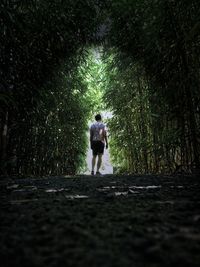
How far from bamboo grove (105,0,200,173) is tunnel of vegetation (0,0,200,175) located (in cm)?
2

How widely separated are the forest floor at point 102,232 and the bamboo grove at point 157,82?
5.94ft

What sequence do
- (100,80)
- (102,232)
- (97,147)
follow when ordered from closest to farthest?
(102,232) → (97,147) → (100,80)

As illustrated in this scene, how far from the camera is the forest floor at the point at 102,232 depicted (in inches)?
39.6

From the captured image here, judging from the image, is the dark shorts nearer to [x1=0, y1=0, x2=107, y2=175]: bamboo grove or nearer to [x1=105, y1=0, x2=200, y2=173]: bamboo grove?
[x1=105, y1=0, x2=200, y2=173]: bamboo grove

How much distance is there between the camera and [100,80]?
335 inches

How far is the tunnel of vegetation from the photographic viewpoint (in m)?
4.72

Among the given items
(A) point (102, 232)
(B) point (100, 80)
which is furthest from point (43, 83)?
(A) point (102, 232)

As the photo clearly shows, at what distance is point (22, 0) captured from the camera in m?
4.38

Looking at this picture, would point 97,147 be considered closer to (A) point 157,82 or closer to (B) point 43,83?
(B) point 43,83

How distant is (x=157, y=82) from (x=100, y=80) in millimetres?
2993

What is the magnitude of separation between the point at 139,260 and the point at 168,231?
1.16 feet

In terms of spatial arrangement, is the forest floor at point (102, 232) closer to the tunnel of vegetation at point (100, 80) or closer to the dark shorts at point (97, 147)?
the tunnel of vegetation at point (100, 80)

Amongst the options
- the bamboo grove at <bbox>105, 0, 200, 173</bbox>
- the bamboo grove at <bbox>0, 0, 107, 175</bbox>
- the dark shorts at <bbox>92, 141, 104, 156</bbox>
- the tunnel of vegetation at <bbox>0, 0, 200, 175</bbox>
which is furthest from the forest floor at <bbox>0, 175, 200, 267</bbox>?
the dark shorts at <bbox>92, 141, 104, 156</bbox>

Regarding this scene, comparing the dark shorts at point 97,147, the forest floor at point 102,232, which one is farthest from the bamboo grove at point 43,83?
the forest floor at point 102,232
